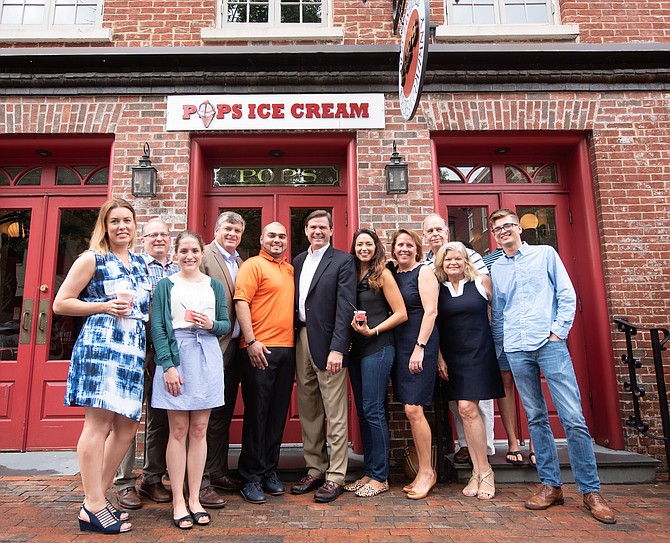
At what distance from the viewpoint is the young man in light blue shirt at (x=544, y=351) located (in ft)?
10.8

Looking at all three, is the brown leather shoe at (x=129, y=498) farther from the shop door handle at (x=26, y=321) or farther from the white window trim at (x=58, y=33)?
the white window trim at (x=58, y=33)

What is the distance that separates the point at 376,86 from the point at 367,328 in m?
2.80

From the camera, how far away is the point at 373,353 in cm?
362

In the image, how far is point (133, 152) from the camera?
488 cm

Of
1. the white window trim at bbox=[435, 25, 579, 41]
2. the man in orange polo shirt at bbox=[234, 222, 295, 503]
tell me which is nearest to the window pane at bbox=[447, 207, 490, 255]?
the white window trim at bbox=[435, 25, 579, 41]

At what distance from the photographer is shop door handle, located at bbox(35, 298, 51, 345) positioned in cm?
494

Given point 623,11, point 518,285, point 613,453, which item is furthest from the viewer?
point 623,11

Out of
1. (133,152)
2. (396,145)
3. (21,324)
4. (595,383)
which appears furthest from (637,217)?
(21,324)

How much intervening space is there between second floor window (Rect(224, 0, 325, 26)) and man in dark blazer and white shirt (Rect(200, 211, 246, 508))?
3014 mm

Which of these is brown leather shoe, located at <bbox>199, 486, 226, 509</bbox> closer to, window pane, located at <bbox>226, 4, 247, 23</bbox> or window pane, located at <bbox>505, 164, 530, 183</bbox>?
window pane, located at <bbox>505, 164, 530, 183</bbox>

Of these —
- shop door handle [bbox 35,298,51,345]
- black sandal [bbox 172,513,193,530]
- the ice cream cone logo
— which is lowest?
black sandal [bbox 172,513,193,530]

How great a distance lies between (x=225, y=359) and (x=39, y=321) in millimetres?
2638

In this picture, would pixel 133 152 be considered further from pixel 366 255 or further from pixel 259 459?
pixel 259 459

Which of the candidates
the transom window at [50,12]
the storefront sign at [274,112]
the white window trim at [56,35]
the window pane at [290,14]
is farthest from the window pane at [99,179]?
the window pane at [290,14]
